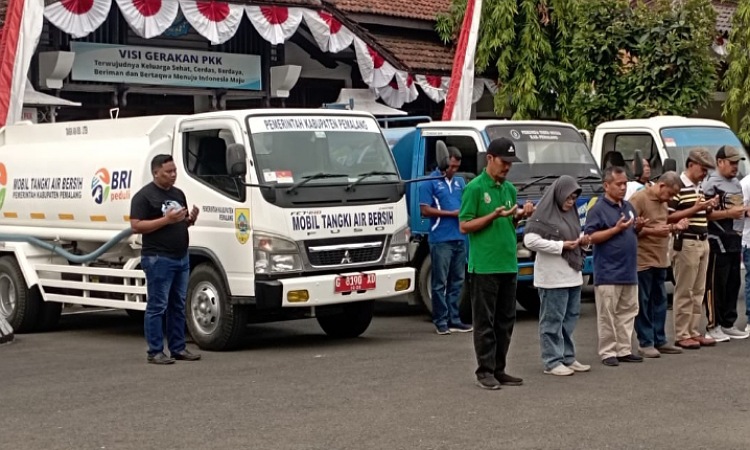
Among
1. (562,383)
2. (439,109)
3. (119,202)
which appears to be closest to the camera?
(562,383)

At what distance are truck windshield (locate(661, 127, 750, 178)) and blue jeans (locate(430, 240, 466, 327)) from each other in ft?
11.6

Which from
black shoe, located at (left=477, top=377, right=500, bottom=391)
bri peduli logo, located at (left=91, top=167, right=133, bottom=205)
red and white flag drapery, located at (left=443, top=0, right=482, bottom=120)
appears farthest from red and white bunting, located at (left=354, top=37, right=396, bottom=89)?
black shoe, located at (left=477, top=377, right=500, bottom=391)

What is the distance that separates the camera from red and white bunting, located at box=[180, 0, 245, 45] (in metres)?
18.5

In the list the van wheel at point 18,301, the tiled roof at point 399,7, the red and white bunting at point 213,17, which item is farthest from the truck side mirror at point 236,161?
the tiled roof at point 399,7

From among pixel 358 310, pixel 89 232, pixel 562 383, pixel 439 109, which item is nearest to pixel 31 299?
pixel 89 232

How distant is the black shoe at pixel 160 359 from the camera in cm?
1122

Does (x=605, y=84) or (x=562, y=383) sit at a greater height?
(x=605, y=84)

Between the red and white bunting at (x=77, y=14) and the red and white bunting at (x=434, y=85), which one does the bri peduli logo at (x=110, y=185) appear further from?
the red and white bunting at (x=434, y=85)

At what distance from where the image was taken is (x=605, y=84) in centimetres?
2012

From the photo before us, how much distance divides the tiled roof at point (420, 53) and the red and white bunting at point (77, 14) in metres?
5.76

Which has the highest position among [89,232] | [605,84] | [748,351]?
[605,84]

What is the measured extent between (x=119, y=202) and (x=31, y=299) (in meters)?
1.97

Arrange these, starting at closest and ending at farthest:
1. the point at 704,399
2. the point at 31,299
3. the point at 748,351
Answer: the point at 704,399 → the point at 748,351 → the point at 31,299

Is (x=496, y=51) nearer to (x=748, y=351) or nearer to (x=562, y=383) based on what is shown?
(x=748, y=351)
